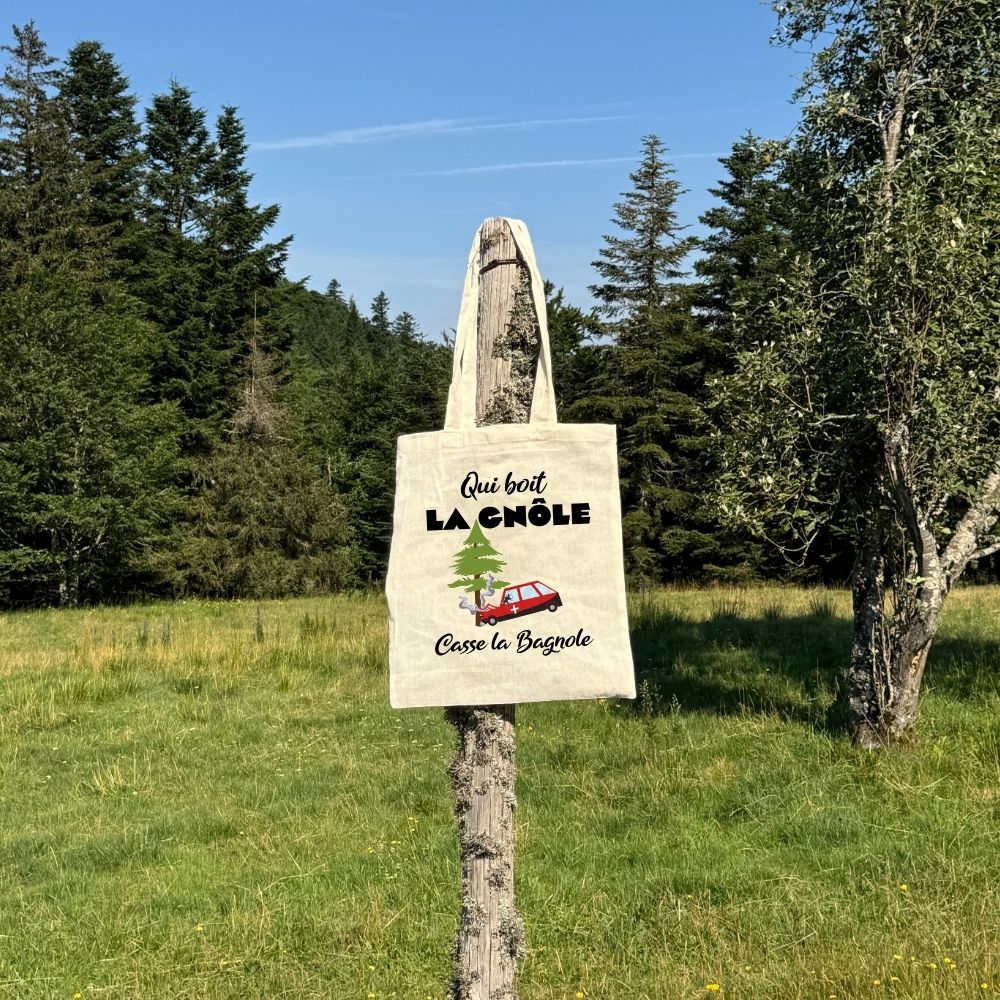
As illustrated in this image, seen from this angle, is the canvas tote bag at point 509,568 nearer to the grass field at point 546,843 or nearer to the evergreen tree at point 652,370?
the grass field at point 546,843

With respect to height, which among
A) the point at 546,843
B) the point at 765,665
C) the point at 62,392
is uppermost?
the point at 62,392

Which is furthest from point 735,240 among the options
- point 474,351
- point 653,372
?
point 474,351

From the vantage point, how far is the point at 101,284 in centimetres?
3769

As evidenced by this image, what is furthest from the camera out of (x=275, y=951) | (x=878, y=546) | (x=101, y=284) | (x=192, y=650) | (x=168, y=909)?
(x=101, y=284)

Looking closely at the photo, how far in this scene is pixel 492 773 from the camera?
2906mm

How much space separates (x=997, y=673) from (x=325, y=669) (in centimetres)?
921

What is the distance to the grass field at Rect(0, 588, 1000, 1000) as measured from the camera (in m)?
4.70

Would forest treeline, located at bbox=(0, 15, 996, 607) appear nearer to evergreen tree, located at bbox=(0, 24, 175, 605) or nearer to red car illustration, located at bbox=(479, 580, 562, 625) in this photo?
evergreen tree, located at bbox=(0, 24, 175, 605)

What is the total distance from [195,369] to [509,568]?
140ft

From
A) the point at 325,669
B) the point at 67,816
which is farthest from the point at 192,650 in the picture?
the point at 67,816

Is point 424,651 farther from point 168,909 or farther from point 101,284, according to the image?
point 101,284

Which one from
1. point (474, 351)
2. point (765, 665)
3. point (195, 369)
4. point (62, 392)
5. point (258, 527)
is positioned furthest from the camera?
point (195, 369)

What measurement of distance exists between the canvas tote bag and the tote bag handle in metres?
0.02

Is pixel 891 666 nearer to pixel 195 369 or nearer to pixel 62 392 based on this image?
pixel 62 392
